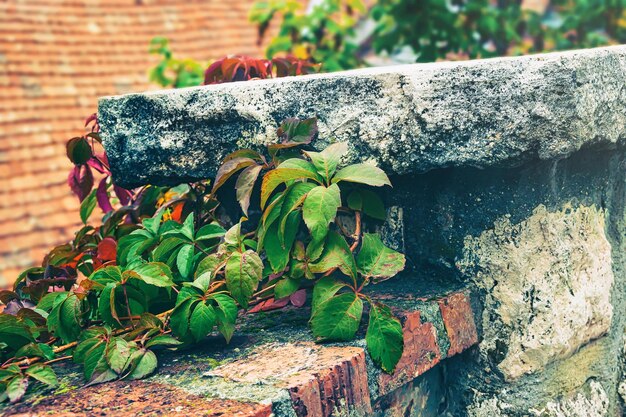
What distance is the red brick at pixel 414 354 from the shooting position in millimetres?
1422

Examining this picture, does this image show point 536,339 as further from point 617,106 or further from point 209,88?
point 209,88

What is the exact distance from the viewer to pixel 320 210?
4.67 feet

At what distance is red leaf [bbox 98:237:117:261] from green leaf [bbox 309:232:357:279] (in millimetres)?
509

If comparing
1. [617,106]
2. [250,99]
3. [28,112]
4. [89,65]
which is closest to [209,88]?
[250,99]

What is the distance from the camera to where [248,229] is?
1.77m

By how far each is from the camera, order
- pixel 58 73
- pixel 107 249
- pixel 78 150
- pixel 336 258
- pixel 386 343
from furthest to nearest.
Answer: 1. pixel 58 73
2. pixel 78 150
3. pixel 107 249
4. pixel 336 258
5. pixel 386 343

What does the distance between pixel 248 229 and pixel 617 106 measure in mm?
881

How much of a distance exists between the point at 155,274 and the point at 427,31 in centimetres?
257

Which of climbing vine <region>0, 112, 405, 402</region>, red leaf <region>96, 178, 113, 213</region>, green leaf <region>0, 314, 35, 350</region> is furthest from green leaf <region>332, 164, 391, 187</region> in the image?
red leaf <region>96, 178, 113, 213</region>

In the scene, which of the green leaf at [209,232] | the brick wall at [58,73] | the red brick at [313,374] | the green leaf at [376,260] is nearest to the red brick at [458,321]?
the green leaf at [376,260]

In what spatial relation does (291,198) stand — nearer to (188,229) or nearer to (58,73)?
(188,229)

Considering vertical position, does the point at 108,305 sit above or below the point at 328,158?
below

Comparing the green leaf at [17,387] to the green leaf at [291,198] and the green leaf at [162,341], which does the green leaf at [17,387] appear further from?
the green leaf at [291,198]

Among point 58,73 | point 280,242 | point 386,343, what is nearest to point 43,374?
point 280,242
